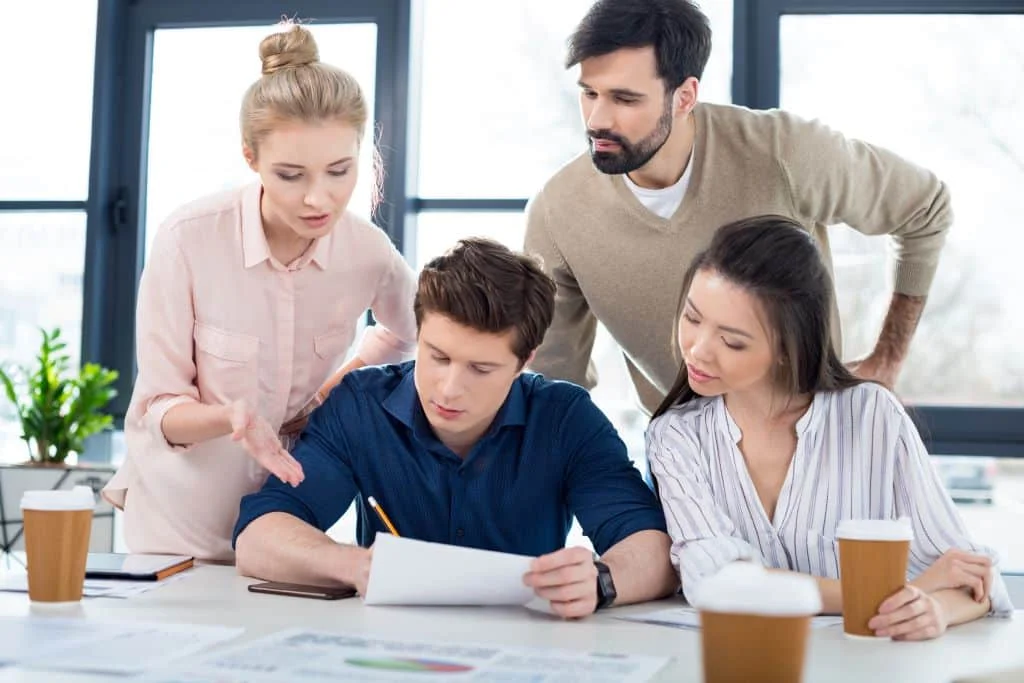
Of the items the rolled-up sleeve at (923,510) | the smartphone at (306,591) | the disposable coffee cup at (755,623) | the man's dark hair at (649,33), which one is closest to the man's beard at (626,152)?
the man's dark hair at (649,33)

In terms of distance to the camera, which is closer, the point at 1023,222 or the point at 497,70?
the point at 1023,222

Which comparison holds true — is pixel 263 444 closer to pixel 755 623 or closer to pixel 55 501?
pixel 55 501

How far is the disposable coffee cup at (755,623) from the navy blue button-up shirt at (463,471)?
0.82 m

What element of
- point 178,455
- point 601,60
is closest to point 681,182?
point 601,60

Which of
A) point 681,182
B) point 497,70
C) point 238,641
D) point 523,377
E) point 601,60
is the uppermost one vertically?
point 497,70

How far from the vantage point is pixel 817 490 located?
5.59ft

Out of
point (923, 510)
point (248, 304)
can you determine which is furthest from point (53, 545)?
point (923, 510)

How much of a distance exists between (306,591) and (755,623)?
76cm

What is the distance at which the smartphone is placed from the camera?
60.0 inches

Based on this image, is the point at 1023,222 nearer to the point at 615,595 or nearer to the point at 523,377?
the point at 523,377

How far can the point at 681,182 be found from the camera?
7.34 feet

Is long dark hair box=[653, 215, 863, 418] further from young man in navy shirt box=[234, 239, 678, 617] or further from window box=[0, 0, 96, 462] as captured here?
window box=[0, 0, 96, 462]

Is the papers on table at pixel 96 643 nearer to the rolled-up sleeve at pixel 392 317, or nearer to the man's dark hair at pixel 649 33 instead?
the rolled-up sleeve at pixel 392 317

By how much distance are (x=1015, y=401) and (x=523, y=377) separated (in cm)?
206
